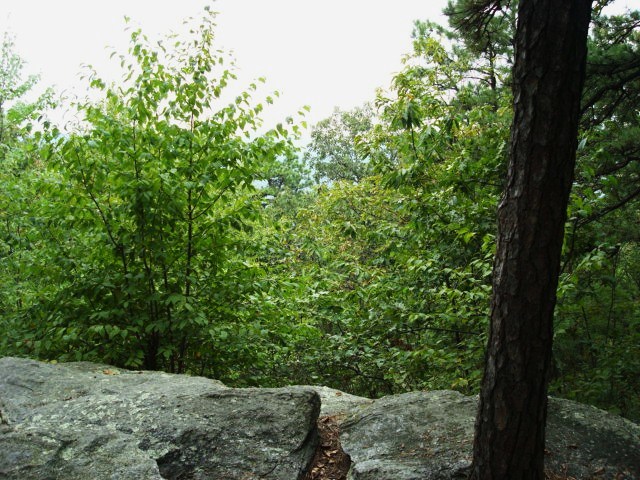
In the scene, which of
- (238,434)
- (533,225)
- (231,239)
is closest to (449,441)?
(238,434)

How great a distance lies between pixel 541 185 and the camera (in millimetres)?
2303

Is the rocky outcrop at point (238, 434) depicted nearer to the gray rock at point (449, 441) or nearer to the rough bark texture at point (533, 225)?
the gray rock at point (449, 441)

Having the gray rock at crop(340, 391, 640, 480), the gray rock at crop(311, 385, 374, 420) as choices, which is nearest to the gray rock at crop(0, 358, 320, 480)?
the gray rock at crop(340, 391, 640, 480)

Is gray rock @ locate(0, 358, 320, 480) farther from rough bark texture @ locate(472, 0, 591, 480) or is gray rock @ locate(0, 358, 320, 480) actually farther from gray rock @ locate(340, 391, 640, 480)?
rough bark texture @ locate(472, 0, 591, 480)

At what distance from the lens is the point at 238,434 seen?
Answer: 305 centimetres

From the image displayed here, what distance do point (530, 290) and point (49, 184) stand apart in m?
4.03

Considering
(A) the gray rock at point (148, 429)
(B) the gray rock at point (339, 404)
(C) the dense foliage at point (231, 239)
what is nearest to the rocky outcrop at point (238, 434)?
(A) the gray rock at point (148, 429)

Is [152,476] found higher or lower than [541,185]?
lower

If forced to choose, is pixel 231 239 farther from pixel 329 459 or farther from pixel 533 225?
pixel 533 225

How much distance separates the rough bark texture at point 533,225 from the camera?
7.50ft

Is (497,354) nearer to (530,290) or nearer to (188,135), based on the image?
(530,290)

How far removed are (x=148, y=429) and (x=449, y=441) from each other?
67.9 inches

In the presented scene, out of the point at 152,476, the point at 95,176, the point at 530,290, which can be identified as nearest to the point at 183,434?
the point at 152,476

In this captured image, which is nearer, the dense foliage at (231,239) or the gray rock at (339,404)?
the gray rock at (339,404)
